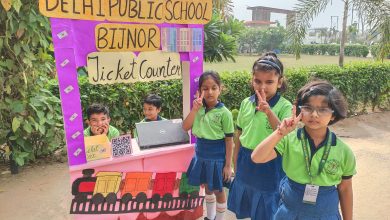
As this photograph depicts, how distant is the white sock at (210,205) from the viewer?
297 cm

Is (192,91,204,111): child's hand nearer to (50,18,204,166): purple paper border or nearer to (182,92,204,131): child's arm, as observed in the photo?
(182,92,204,131): child's arm

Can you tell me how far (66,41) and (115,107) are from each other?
2652 millimetres

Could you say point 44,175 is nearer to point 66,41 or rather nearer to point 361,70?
point 66,41

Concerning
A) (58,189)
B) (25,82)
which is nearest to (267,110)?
(58,189)

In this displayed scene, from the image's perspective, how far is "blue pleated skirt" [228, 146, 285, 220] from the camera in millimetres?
2234

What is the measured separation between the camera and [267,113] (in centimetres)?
208

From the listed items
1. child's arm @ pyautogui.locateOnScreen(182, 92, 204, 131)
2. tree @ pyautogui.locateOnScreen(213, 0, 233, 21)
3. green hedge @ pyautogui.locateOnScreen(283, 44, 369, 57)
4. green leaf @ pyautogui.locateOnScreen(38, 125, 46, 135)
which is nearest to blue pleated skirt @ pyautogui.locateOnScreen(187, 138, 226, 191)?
child's arm @ pyautogui.locateOnScreen(182, 92, 204, 131)

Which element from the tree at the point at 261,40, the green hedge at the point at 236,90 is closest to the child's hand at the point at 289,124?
the green hedge at the point at 236,90

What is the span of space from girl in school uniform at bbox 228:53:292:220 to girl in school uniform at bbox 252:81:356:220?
35 cm

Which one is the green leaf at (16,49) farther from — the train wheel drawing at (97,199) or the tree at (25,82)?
the train wheel drawing at (97,199)

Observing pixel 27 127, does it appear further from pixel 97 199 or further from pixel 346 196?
pixel 346 196

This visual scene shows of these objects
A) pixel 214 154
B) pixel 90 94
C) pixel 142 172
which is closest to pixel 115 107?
pixel 90 94

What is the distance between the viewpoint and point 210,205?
299 centimetres

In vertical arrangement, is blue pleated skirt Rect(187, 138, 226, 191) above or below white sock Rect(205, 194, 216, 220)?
above
